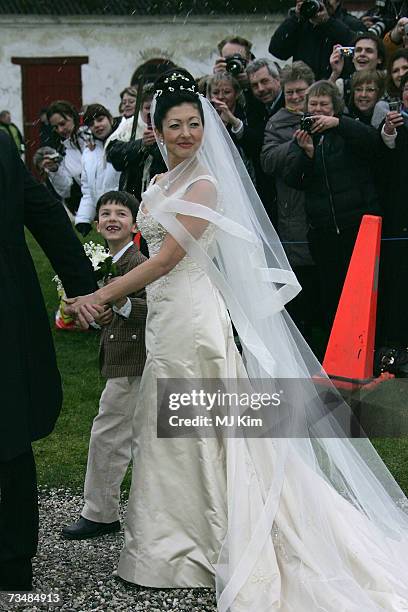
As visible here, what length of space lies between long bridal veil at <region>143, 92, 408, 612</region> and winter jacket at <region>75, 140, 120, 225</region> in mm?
5252

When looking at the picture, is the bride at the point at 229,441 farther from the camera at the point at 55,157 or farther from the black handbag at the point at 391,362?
the camera at the point at 55,157

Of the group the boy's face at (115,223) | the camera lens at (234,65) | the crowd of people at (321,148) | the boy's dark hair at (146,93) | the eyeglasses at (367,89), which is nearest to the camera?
the boy's face at (115,223)

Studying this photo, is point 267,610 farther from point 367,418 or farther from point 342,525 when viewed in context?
point 367,418

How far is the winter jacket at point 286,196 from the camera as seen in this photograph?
7789mm

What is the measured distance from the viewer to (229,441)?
4516 millimetres

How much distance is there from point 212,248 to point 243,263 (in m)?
0.17

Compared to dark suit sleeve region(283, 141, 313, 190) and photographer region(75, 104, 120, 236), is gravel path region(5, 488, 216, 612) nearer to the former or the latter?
dark suit sleeve region(283, 141, 313, 190)

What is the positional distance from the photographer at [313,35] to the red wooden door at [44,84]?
1663cm

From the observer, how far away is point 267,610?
4.14 metres

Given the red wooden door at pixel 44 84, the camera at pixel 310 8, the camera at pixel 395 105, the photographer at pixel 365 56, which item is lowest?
the camera at pixel 395 105

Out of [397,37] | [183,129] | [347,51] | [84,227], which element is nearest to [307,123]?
[347,51]

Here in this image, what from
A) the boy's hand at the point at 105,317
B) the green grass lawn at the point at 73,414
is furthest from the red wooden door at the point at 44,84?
the boy's hand at the point at 105,317

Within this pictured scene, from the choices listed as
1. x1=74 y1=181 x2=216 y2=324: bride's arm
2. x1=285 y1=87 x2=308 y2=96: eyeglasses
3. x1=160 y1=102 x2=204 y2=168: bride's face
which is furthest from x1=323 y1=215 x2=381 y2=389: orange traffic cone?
x1=160 y1=102 x2=204 y2=168: bride's face

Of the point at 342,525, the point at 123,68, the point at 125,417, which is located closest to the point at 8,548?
the point at 125,417
